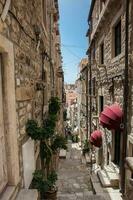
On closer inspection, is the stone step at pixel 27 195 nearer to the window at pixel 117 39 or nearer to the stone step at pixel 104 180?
the stone step at pixel 104 180

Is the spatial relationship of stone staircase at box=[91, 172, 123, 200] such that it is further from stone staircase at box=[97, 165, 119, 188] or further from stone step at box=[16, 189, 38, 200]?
stone step at box=[16, 189, 38, 200]

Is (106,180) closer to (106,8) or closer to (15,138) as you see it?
(15,138)

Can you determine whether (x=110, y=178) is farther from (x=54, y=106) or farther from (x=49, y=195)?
(x=54, y=106)

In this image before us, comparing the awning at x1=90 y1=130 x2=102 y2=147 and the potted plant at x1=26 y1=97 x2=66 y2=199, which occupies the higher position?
the potted plant at x1=26 y1=97 x2=66 y2=199

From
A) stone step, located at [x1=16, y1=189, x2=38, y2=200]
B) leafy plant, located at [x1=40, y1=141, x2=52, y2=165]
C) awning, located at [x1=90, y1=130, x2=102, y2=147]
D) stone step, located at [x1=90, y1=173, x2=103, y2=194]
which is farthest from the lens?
awning, located at [x1=90, y1=130, x2=102, y2=147]

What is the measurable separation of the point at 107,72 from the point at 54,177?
5.04 m

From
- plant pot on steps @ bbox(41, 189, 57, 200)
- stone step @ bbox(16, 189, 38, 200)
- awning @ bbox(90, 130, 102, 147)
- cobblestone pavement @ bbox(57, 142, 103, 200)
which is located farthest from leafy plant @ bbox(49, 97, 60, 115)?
stone step @ bbox(16, 189, 38, 200)

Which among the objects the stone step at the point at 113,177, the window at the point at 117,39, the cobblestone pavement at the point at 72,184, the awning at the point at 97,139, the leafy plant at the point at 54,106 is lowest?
the cobblestone pavement at the point at 72,184

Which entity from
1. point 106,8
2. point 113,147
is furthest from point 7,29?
point 113,147

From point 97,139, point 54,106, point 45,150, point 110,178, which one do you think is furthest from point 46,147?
point 97,139

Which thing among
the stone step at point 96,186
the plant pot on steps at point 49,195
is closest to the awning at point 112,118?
the stone step at point 96,186

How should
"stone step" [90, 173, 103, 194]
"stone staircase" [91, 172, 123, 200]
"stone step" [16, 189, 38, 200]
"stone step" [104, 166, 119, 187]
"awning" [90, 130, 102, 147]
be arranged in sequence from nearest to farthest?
"stone step" [16, 189, 38, 200] < "stone staircase" [91, 172, 123, 200] < "stone step" [90, 173, 103, 194] < "stone step" [104, 166, 119, 187] < "awning" [90, 130, 102, 147]

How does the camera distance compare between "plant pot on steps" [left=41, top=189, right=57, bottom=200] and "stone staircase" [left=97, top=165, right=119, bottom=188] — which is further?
"stone staircase" [left=97, top=165, right=119, bottom=188]

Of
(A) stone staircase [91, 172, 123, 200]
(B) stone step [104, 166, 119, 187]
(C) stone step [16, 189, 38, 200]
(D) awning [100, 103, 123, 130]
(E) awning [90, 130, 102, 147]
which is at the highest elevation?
(D) awning [100, 103, 123, 130]
